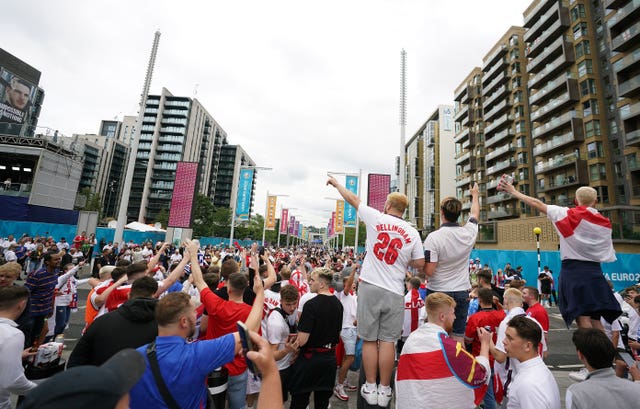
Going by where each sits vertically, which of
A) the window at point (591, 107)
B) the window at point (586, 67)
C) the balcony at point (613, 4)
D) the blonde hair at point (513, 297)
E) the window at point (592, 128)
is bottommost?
the blonde hair at point (513, 297)

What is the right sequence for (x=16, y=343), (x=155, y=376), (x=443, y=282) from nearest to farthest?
(x=155, y=376)
(x=16, y=343)
(x=443, y=282)

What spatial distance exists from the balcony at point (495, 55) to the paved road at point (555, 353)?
176 feet

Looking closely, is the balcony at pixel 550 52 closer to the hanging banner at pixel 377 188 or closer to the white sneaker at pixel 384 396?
the hanging banner at pixel 377 188

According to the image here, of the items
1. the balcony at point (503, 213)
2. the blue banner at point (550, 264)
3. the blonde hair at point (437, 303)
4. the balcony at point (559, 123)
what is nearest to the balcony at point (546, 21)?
the balcony at point (559, 123)

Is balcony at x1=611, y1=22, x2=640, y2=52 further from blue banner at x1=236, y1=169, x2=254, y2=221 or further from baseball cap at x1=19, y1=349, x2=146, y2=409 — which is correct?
baseball cap at x1=19, y1=349, x2=146, y2=409

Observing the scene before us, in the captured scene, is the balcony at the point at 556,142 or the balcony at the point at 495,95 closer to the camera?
the balcony at the point at 556,142

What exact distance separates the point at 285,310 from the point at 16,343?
113 inches

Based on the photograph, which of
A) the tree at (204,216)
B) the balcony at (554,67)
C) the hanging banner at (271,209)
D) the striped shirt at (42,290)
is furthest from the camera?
the tree at (204,216)

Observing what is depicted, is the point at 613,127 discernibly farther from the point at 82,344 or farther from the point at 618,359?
the point at 82,344

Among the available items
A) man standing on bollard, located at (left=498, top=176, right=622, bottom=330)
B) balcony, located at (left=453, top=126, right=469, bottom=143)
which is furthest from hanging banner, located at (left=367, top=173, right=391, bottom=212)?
balcony, located at (left=453, top=126, right=469, bottom=143)

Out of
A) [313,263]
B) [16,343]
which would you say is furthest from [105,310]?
[313,263]

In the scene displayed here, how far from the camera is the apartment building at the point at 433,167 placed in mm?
77062

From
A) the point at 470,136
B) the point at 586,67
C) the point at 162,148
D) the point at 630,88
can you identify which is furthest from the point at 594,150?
the point at 162,148

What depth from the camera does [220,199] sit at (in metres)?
104
